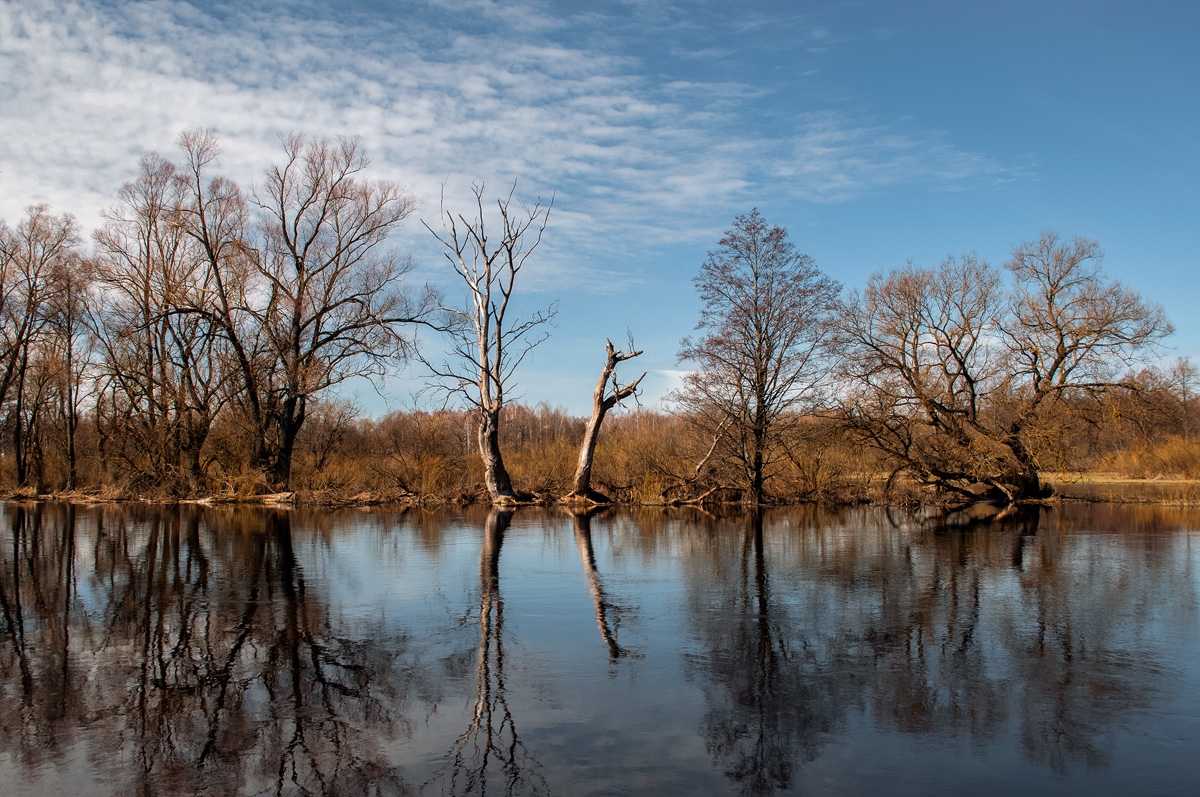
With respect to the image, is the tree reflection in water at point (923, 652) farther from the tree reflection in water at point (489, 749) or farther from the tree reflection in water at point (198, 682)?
the tree reflection in water at point (198, 682)

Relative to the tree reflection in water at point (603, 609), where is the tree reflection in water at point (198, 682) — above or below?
above

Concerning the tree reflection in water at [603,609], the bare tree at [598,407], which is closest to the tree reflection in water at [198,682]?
the tree reflection in water at [603,609]

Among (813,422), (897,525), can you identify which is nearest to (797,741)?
(897,525)

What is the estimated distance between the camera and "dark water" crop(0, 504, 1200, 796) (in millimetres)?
Result: 4977

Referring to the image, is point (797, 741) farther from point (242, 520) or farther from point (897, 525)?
point (242, 520)

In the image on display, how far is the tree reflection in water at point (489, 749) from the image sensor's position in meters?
4.73

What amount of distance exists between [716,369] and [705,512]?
4628 mm

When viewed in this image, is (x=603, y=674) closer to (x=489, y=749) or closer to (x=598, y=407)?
(x=489, y=749)

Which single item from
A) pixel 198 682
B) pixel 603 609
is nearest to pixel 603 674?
pixel 603 609

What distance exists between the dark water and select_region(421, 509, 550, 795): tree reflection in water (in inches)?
0.9

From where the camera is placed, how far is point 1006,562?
13625 millimetres

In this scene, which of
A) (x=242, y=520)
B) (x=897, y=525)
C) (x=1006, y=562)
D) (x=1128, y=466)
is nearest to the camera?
(x=1006, y=562)

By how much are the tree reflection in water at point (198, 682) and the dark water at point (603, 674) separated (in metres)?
0.03

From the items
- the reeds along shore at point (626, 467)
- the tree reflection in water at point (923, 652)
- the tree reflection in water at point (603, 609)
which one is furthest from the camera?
the reeds along shore at point (626, 467)
